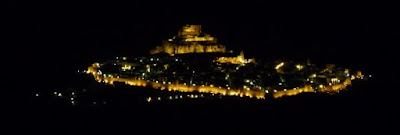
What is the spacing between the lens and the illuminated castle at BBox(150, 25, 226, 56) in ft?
80.6

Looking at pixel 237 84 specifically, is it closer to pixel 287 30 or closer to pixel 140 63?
pixel 140 63

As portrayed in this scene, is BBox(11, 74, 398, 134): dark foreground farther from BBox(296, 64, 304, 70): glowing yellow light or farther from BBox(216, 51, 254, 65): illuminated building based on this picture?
BBox(216, 51, 254, 65): illuminated building

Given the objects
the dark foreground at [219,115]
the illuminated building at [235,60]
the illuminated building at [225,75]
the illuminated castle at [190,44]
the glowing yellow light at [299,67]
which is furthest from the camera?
the illuminated castle at [190,44]

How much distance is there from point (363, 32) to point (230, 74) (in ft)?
39.1

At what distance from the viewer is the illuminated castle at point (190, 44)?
24.6 m

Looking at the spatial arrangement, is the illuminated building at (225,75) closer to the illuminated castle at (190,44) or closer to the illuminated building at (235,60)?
the illuminated building at (235,60)

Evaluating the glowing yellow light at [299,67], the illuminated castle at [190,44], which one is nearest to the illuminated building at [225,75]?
the glowing yellow light at [299,67]

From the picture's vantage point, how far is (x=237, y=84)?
17.7m

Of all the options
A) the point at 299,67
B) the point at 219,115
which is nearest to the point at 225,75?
the point at 299,67

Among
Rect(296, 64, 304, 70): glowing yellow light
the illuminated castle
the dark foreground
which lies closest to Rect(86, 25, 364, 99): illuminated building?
Rect(296, 64, 304, 70): glowing yellow light

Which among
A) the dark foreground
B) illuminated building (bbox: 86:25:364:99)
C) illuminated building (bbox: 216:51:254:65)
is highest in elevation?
illuminated building (bbox: 216:51:254:65)

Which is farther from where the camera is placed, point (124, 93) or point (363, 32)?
point (363, 32)

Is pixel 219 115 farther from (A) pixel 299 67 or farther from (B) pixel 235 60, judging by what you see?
(B) pixel 235 60

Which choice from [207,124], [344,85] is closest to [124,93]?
[207,124]
